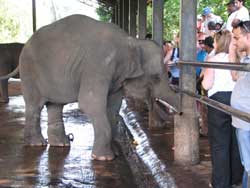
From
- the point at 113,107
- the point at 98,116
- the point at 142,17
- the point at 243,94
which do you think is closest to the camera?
the point at 243,94

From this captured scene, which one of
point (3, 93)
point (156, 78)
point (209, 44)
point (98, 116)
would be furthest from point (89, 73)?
point (3, 93)

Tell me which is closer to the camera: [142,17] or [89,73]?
[89,73]

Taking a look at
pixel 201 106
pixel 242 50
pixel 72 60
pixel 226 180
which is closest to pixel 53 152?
pixel 72 60

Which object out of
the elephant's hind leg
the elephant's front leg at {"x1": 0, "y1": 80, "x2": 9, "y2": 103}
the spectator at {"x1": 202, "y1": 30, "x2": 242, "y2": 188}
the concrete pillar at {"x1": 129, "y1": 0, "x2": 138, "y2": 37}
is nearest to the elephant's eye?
the elephant's hind leg

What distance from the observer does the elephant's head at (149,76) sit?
293 inches

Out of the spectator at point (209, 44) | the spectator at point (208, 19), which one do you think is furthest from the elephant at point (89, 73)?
the spectator at point (208, 19)

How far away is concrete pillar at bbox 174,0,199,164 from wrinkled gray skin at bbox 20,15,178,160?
1.16 metres

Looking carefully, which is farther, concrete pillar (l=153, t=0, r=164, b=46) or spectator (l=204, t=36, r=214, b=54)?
concrete pillar (l=153, t=0, r=164, b=46)

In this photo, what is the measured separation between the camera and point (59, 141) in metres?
8.00

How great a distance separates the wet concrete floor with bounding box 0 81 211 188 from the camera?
573 centimetres

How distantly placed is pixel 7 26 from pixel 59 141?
115ft

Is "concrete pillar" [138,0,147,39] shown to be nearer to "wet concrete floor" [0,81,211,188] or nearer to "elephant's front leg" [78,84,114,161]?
"wet concrete floor" [0,81,211,188]

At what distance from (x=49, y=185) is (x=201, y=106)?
3.41 m

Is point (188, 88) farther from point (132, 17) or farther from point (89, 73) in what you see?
point (132, 17)
